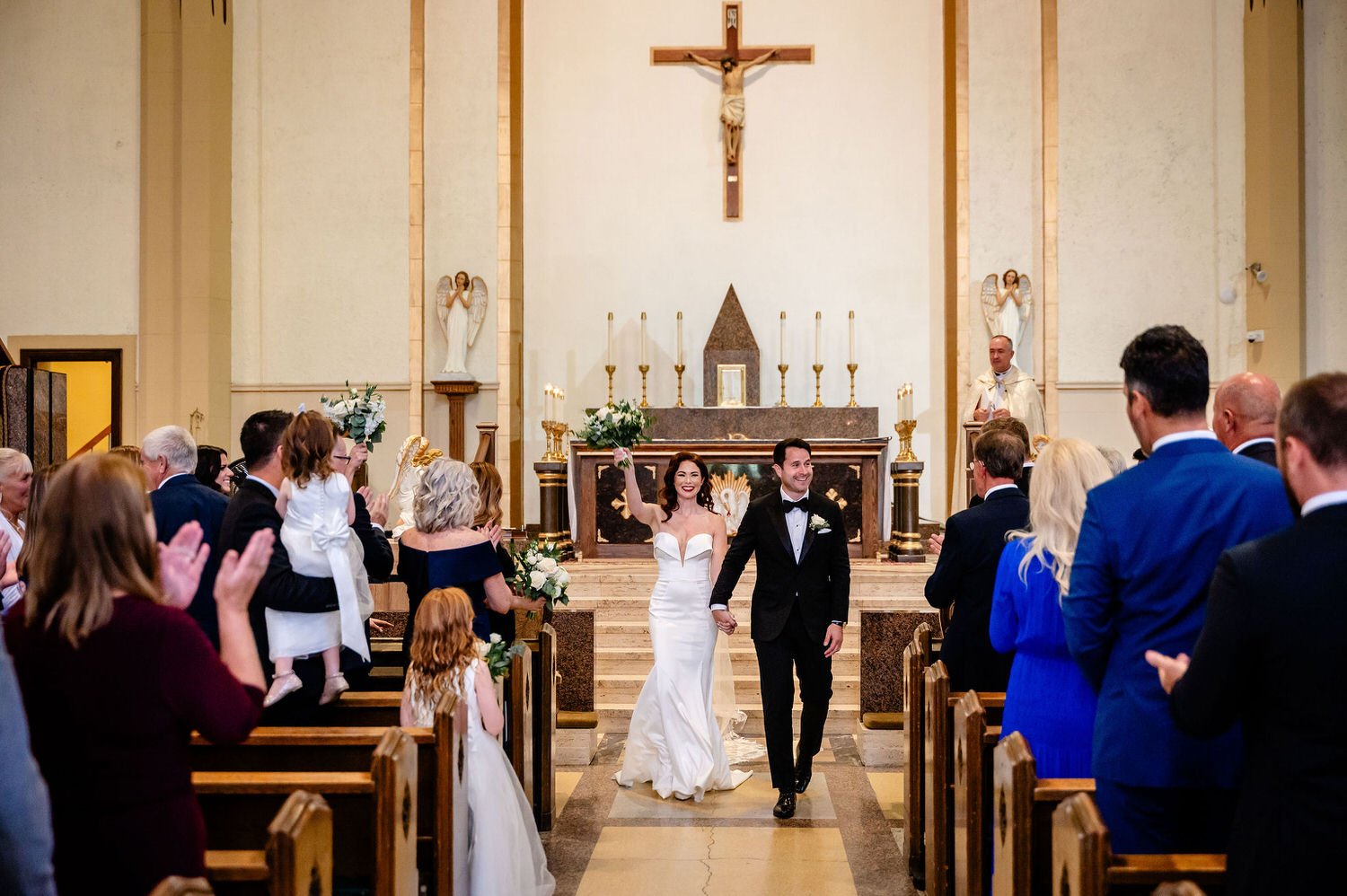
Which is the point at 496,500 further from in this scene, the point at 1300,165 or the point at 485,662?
the point at 1300,165

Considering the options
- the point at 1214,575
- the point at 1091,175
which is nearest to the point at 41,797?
the point at 1214,575

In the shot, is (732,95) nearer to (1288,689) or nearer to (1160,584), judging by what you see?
(1160,584)

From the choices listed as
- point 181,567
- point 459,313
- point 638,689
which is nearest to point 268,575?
point 181,567

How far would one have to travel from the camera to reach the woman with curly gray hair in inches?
184

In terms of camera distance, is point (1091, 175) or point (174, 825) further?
point (1091, 175)

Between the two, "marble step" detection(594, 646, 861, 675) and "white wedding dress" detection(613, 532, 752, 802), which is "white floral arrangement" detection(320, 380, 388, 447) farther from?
"marble step" detection(594, 646, 861, 675)

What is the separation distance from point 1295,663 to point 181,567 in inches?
85.2

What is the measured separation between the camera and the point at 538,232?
13.3 meters

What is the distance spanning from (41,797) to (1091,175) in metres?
12.0

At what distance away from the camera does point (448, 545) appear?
4699 millimetres

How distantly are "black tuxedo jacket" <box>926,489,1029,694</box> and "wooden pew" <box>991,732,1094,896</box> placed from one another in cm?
150

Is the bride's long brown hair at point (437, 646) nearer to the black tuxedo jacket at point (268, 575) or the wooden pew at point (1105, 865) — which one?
the black tuxedo jacket at point (268, 575)

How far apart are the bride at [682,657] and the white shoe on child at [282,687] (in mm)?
2424

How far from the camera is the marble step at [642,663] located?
330 inches
